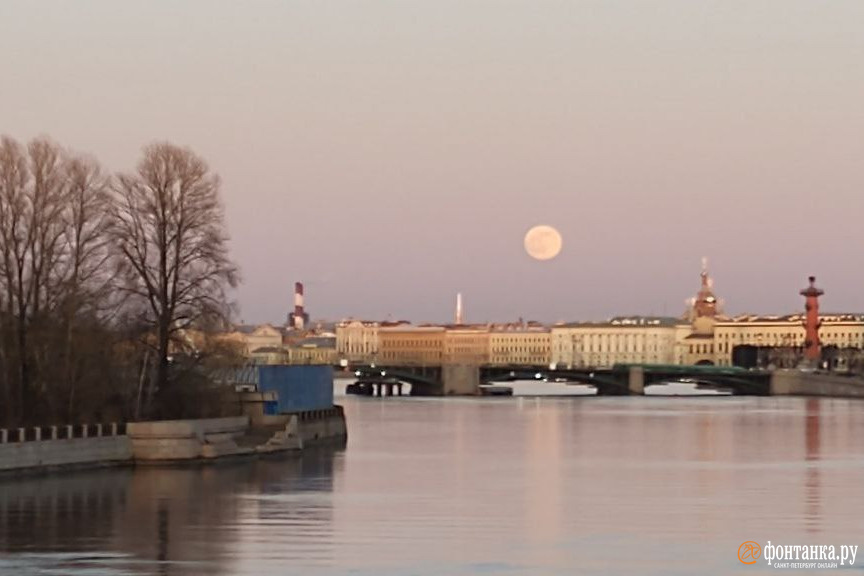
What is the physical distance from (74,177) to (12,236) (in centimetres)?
318

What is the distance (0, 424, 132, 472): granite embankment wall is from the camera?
57406 millimetres

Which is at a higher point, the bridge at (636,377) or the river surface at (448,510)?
the bridge at (636,377)

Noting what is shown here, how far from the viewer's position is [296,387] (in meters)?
81.1

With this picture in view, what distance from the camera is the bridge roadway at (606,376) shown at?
600 feet

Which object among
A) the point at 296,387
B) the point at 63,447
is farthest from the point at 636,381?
the point at 63,447

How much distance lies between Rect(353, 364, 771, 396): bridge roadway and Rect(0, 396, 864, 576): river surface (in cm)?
9357

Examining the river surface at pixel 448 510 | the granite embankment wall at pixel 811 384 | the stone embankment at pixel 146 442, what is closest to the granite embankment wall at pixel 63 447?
the stone embankment at pixel 146 442

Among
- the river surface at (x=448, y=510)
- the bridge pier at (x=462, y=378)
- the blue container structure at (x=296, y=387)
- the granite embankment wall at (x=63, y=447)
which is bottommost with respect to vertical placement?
the river surface at (x=448, y=510)

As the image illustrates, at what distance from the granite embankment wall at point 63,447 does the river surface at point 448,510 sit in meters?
0.69

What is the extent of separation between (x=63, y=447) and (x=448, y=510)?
42.2 feet

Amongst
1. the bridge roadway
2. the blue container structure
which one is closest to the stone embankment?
the blue container structure

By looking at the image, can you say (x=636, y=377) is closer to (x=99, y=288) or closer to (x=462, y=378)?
(x=462, y=378)

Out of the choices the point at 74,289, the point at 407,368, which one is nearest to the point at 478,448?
the point at 74,289

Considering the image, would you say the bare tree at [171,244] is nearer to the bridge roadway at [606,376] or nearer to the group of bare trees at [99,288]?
the group of bare trees at [99,288]
